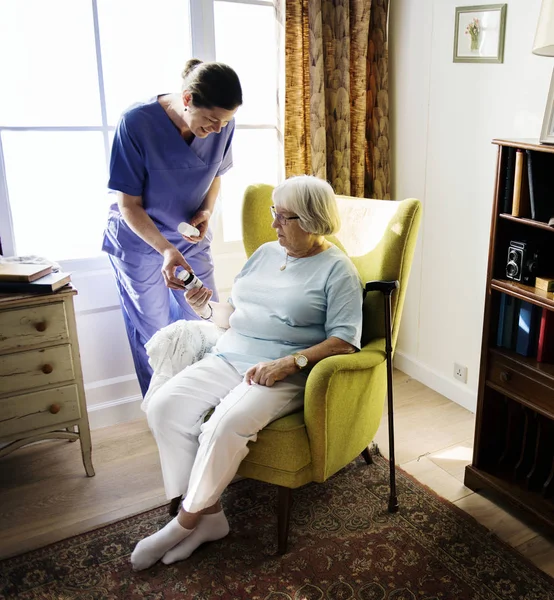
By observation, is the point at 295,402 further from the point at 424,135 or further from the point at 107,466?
the point at 424,135

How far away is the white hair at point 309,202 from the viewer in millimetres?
2035

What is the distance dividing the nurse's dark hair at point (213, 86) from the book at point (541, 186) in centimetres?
96

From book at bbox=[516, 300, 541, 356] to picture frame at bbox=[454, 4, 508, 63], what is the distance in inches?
40.7

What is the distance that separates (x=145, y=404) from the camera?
7.41 ft

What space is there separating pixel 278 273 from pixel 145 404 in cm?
67

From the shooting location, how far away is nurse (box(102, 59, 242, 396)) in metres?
2.14

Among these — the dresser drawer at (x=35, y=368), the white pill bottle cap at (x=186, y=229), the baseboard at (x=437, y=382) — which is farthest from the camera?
the baseboard at (x=437, y=382)

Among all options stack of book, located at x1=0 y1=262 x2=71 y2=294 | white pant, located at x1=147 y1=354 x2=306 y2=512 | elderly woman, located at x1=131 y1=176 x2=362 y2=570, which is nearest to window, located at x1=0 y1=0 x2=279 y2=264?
stack of book, located at x1=0 y1=262 x2=71 y2=294

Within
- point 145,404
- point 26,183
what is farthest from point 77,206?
point 145,404

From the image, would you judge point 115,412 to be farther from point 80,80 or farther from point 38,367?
point 80,80

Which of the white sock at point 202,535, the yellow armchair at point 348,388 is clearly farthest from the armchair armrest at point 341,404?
the white sock at point 202,535

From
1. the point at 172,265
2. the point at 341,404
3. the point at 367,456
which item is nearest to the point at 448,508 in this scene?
the point at 367,456

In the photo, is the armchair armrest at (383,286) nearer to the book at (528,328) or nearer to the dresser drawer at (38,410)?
the book at (528,328)

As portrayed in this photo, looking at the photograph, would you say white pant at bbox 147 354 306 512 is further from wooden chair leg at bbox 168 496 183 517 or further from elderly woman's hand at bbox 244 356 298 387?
wooden chair leg at bbox 168 496 183 517
